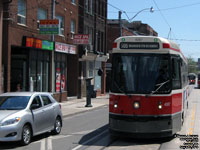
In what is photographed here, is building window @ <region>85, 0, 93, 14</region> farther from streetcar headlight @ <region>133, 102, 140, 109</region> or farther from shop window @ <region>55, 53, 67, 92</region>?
streetcar headlight @ <region>133, 102, 140, 109</region>

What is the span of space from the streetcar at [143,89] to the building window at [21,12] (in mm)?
12010

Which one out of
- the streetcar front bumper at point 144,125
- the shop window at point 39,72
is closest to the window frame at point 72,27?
the shop window at point 39,72

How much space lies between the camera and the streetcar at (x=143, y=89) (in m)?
10.4

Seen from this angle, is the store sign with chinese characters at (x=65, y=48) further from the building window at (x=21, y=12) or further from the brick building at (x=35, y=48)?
the building window at (x=21, y=12)

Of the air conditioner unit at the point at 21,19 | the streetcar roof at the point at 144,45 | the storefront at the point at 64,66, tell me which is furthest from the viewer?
the storefront at the point at 64,66

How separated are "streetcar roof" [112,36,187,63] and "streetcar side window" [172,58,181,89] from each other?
0.47 meters

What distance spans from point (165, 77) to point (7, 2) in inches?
485

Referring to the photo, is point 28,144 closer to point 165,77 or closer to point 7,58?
point 165,77

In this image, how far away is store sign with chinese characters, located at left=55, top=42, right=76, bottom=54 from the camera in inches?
1037

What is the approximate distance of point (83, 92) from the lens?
3400 cm

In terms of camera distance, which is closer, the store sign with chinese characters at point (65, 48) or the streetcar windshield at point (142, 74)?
the streetcar windshield at point (142, 74)

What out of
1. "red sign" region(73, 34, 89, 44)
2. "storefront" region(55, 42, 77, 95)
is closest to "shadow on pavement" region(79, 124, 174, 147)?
"storefront" region(55, 42, 77, 95)

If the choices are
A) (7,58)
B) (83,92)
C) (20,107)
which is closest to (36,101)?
(20,107)

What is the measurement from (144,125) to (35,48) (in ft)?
47.2
